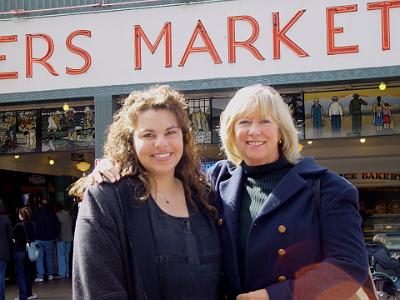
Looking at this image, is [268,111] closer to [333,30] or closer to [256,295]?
[256,295]

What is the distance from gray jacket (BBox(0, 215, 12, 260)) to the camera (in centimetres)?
973

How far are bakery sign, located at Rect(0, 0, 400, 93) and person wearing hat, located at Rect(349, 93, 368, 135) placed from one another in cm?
189

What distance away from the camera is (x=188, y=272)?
8.31 feet

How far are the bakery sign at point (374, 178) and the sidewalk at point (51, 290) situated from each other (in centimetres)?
656

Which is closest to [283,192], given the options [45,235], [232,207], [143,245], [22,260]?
[232,207]

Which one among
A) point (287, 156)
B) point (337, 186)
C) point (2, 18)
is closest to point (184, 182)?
point (287, 156)

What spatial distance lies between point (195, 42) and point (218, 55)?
0.39 metres

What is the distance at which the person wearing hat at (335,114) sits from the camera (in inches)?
409

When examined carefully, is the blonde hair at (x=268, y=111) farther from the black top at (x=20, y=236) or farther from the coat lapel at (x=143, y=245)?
the black top at (x=20, y=236)

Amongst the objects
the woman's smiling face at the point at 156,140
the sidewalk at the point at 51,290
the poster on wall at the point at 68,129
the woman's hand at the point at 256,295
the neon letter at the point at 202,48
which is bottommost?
the sidewalk at the point at 51,290

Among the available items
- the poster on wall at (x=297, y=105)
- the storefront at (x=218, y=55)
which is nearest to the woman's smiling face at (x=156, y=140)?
the storefront at (x=218, y=55)

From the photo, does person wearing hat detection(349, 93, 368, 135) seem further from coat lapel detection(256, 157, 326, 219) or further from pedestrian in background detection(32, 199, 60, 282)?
coat lapel detection(256, 157, 326, 219)

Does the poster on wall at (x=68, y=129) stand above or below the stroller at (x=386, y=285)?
above

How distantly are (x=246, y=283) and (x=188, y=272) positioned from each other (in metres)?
0.28
